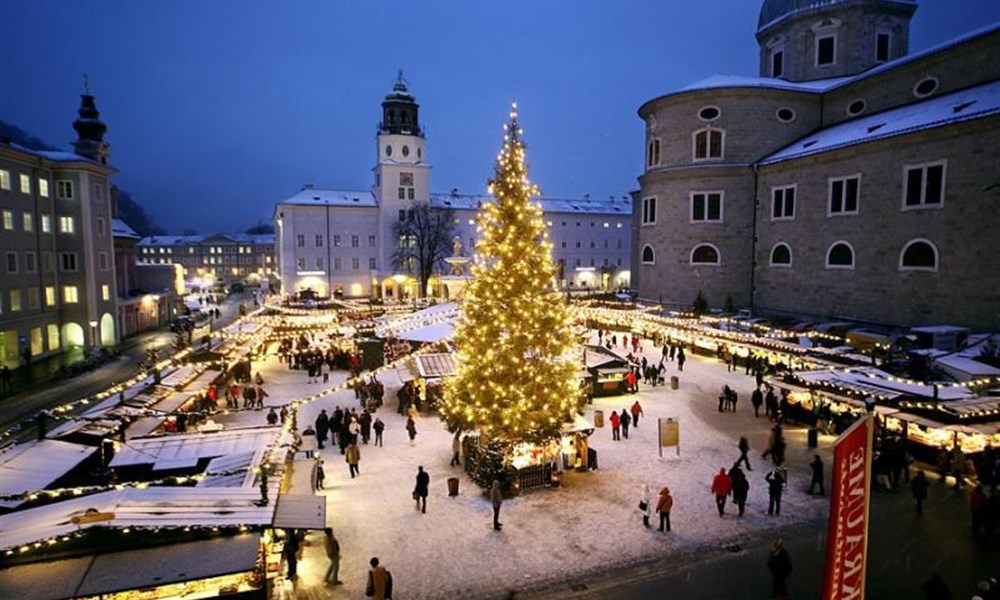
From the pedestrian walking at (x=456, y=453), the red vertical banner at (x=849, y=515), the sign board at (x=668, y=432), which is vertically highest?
the red vertical banner at (x=849, y=515)

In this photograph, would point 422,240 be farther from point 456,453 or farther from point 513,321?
point 513,321

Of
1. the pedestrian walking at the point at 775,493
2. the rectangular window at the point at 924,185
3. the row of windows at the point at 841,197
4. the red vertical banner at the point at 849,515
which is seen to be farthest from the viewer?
the row of windows at the point at 841,197

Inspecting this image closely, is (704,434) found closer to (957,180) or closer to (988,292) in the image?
(988,292)

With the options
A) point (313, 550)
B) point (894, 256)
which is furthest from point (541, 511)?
point (894, 256)

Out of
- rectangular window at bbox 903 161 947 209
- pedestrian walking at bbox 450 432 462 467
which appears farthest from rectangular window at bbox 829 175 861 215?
pedestrian walking at bbox 450 432 462 467

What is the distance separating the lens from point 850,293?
99.4 feet

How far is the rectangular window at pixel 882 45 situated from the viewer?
40281mm

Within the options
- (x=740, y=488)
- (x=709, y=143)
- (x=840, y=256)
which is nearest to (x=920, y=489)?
(x=740, y=488)

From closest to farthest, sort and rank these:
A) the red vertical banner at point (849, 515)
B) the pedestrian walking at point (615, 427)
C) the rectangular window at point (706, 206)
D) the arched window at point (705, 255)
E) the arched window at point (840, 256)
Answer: the red vertical banner at point (849, 515) < the pedestrian walking at point (615, 427) < the arched window at point (840, 256) < the rectangular window at point (706, 206) < the arched window at point (705, 255)

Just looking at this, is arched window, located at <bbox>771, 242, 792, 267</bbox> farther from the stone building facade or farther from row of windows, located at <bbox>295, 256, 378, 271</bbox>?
row of windows, located at <bbox>295, 256, 378, 271</bbox>

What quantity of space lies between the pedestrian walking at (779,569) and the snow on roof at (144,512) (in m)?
8.38

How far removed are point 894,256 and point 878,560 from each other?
22232mm

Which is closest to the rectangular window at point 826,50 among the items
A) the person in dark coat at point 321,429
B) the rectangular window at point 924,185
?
the rectangular window at point 924,185

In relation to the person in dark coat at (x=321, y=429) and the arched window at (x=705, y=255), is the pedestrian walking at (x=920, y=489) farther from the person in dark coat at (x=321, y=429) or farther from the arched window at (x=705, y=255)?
the arched window at (x=705, y=255)
